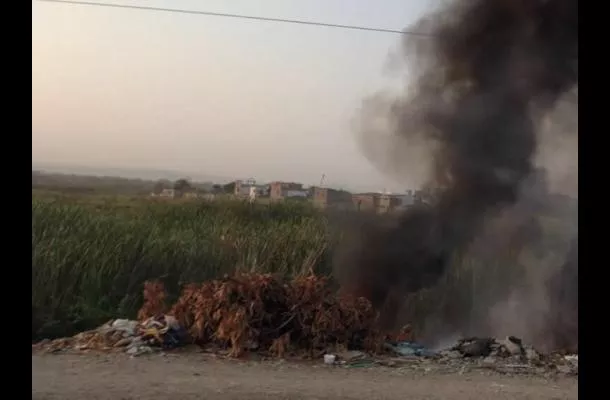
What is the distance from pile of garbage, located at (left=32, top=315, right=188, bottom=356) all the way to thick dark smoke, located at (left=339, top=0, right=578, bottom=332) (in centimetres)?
135

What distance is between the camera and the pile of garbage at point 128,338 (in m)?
3.90

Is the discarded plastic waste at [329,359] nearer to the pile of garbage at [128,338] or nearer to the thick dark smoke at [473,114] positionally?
the thick dark smoke at [473,114]

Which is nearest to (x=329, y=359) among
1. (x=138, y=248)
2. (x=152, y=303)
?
(x=152, y=303)

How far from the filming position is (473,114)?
436 centimetres

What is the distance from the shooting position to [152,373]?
3.77 meters

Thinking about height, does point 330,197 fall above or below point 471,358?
above

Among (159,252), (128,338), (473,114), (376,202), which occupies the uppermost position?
(473,114)

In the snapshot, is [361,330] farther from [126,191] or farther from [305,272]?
[126,191]

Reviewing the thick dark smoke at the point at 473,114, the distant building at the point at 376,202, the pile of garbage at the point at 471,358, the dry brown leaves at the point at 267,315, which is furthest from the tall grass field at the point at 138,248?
the pile of garbage at the point at 471,358

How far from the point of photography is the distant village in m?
4.10

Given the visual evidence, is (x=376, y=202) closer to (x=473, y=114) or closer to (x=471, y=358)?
(x=473, y=114)

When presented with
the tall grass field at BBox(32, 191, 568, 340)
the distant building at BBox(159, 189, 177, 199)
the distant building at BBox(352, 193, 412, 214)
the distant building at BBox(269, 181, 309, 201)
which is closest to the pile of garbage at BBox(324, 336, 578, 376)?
the tall grass field at BBox(32, 191, 568, 340)

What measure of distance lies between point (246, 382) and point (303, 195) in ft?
4.16
